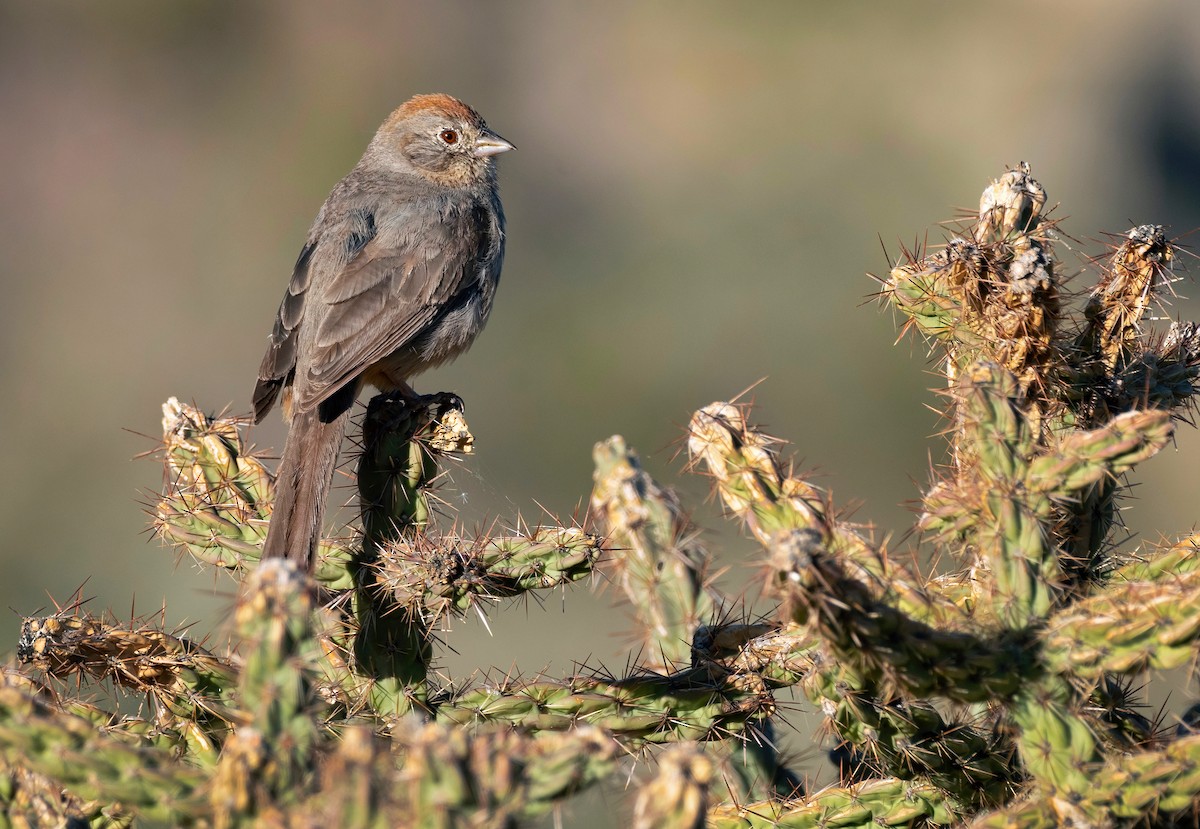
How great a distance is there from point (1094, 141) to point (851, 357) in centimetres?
674

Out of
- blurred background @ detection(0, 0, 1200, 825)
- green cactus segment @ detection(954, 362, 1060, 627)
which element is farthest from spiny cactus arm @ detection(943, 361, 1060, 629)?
blurred background @ detection(0, 0, 1200, 825)

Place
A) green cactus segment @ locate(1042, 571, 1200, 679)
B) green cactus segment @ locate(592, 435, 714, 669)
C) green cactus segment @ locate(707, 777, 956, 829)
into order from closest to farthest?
green cactus segment @ locate(1042, 571, 1200, 679), green cactus segment @ locate(592, 435, 714, 669), green cactus segment @ locate(707, 777, 956, 829)

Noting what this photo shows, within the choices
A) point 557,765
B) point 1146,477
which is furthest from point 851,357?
point 557,765

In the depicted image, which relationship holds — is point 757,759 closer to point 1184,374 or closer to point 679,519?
point 679,519

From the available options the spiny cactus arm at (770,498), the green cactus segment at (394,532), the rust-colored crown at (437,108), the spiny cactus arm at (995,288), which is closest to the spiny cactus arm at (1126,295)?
the spiny cactus arm at (995,288)

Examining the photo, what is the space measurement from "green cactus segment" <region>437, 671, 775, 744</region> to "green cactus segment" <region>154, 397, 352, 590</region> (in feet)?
2.95

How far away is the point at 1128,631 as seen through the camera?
2680 millimetres

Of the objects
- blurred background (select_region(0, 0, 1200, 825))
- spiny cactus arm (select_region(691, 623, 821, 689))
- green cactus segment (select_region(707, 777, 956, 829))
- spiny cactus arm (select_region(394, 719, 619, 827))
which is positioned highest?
blurred background (select_region(0, 0, 1200, 825))

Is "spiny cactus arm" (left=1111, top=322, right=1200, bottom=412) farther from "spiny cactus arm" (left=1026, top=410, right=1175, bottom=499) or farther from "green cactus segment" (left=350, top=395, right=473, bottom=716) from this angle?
"green cactus segment" (left=350, top=395, right=473, bottom=716)

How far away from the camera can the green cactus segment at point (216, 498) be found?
13.7 ft

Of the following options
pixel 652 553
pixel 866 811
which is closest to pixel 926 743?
pixel 866 811

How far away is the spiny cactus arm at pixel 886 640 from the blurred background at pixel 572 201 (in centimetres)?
691

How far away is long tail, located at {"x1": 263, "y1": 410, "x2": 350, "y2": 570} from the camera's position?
418cm

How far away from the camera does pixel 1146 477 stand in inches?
506
